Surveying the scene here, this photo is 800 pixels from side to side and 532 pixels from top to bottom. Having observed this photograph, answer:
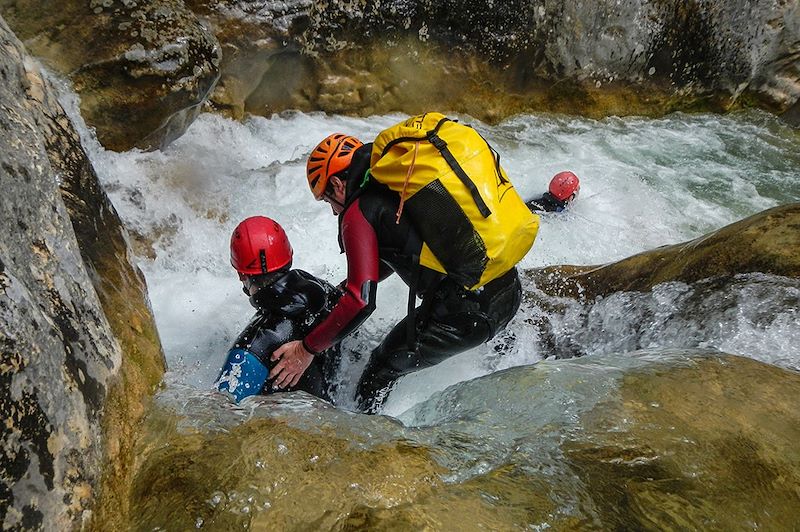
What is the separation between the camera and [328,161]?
10.8 ft

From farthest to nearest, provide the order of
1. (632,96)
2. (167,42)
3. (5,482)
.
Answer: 1. (632,96)
2. (167,42)
3. (5,482)

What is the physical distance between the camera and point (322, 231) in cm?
629

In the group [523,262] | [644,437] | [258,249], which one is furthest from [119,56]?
[644,437]

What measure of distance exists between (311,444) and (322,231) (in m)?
4.34

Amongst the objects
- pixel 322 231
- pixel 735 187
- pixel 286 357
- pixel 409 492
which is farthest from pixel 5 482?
pixel 735 187

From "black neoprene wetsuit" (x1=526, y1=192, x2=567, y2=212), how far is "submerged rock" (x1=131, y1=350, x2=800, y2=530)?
4.47 metres

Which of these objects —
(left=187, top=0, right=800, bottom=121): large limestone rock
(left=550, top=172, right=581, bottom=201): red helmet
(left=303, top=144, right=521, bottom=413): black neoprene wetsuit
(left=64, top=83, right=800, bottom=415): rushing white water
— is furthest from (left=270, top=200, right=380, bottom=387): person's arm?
(left=187, top=0, right=800, bottom=121): large limestone rock

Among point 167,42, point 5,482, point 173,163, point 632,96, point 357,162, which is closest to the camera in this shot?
point 5,482

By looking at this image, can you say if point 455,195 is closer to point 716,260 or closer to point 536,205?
point 716,260

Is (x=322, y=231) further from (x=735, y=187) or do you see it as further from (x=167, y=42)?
(x=735, y=187)

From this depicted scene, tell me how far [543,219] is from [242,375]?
4656mm

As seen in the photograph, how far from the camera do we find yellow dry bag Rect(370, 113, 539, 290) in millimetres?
2939

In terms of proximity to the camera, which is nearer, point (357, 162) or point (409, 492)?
point (409, 492)

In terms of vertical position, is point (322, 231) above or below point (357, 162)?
below
